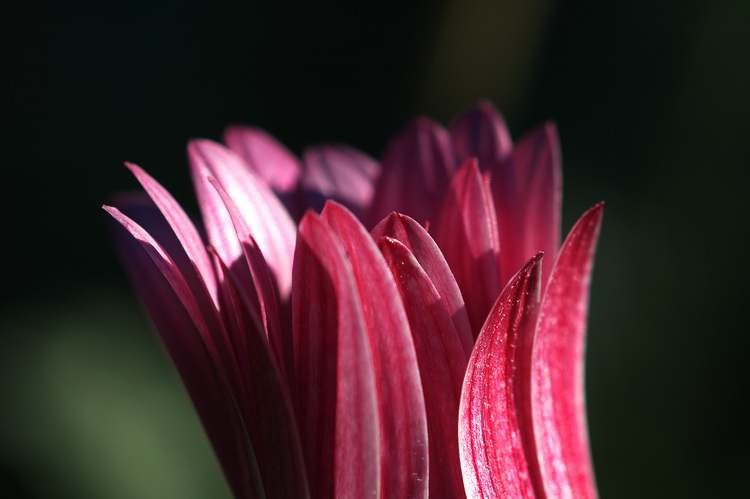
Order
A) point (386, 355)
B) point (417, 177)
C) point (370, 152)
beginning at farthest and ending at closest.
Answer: point (370, 152), point (417, 177), point (386, 355)

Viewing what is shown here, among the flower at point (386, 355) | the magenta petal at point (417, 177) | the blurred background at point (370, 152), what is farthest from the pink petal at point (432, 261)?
the blurred background at point (370, 152)

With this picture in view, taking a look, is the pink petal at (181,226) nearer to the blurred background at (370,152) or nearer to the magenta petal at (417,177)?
the magenta petal at (417,177)

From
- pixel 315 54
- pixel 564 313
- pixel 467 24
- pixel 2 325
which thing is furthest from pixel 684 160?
pixel 2 325

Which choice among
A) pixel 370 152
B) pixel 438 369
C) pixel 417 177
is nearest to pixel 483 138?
pixel 417 177

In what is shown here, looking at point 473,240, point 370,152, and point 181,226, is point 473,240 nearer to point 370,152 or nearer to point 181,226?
point 181,226

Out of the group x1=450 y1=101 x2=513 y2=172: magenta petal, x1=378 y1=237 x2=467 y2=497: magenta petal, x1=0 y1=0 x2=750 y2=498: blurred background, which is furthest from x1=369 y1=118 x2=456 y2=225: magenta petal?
x1=0 y1=0 x2=750 y2=498: blurred background

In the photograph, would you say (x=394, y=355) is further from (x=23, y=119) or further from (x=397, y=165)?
(x=23, y=119)

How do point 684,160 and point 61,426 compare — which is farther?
point 684,160
